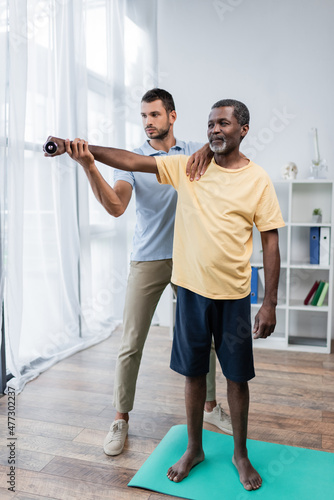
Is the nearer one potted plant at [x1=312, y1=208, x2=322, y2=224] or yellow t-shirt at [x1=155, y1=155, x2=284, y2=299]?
yellow t-shirt at [x1=155, y1=155, x2=284, y2=299]

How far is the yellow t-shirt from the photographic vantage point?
59.7 inches

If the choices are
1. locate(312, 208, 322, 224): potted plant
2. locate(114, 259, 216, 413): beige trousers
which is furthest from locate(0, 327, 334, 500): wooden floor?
Answer: locate(312, 208, 322, 224): potted plant

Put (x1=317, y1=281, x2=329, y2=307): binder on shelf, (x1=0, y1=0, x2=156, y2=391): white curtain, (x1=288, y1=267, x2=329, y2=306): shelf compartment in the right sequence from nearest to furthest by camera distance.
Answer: (x1=0, y1=0, x2=156, y2=391): white curtain < (x1=317, y1=281, x2=329, y2=307): binder on shelf < (x1=288, y1=267, x2=329, y2=306): shelf compartment

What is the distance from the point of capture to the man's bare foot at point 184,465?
5.37ft

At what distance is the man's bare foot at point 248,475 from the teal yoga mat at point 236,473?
2 centimetres

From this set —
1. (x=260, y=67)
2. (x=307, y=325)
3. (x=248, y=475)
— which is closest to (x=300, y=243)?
→ (x=307, y=325)

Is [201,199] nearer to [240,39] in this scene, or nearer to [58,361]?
[58,361]

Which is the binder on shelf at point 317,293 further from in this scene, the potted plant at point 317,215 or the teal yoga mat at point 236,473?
the teal yoga mat at point 236,473

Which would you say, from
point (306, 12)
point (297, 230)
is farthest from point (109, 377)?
point (306, 12)

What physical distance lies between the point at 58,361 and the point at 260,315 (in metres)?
1.66

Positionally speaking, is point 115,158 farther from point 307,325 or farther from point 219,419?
point 307,325

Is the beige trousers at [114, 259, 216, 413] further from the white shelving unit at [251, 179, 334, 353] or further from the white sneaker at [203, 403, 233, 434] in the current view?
the white shelving unit at [251, 179, 334, 353]

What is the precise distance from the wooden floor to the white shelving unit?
25cm

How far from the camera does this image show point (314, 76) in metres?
3.21
